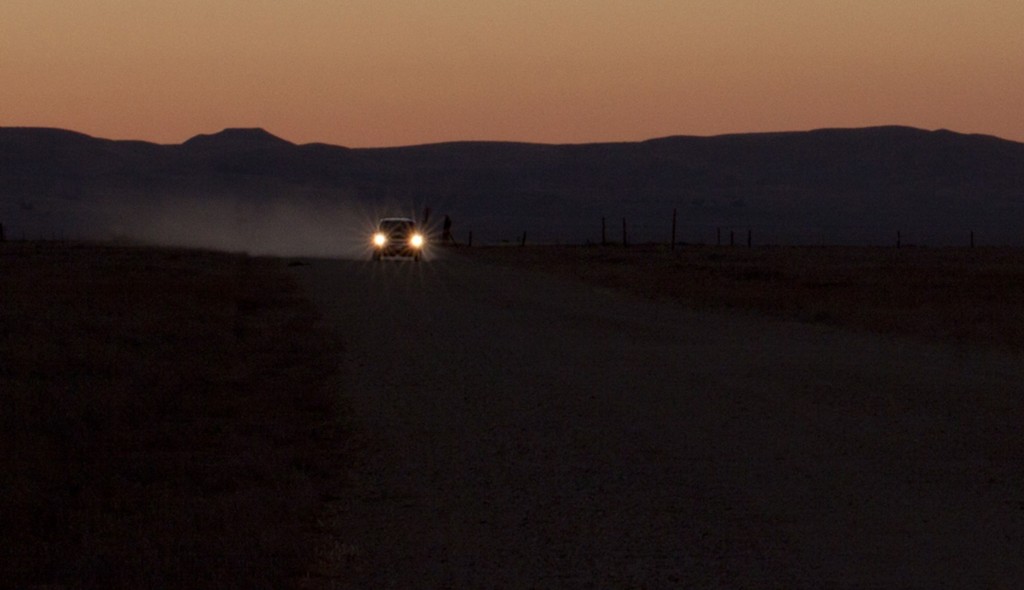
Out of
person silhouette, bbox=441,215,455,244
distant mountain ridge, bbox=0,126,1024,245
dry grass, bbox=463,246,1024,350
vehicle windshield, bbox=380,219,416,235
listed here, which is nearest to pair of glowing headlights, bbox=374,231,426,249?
vehicle windshield, bbox=380,219,416,235

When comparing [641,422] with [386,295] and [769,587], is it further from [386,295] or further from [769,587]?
[386,295]

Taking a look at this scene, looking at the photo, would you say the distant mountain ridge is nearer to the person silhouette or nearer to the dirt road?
the person silhouette

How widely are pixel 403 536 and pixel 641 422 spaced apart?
187 inches

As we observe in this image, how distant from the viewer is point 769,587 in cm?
733

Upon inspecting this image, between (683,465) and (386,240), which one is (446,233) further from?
(683,465)

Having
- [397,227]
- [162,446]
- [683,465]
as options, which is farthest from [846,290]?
[397,227]

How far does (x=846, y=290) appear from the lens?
34.2 m

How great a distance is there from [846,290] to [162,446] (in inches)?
967

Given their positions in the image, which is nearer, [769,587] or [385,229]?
[769,587]

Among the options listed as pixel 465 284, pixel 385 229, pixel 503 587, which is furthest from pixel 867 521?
pixel 385 229

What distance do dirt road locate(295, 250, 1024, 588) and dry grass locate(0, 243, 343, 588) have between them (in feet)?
1.80

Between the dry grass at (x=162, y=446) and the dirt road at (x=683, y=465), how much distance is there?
1.80 ft

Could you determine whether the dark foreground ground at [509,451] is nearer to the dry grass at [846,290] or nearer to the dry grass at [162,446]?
the dry grass at [162,446]

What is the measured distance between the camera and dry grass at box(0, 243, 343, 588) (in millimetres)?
8047
